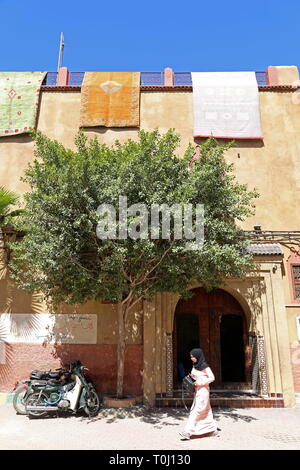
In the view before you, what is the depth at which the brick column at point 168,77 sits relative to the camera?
13.3m

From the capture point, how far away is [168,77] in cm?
1341

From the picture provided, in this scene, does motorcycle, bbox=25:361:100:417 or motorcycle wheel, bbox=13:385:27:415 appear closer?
motorcycle, bbox=25:361:100:417

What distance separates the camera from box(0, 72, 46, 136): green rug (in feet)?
41.3

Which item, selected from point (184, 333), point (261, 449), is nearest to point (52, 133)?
point (184, 333)

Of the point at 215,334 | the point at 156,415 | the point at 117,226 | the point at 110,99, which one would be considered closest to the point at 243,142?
the point at 110,99

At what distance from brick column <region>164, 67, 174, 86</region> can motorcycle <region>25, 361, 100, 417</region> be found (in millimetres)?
10362

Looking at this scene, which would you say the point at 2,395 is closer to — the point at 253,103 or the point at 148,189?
the point at 148,189

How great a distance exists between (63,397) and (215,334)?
4906 mm

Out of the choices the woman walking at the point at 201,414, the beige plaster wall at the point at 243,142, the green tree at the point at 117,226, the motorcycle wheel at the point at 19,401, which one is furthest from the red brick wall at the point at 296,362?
the motorcycle wheel at the point at 19,401

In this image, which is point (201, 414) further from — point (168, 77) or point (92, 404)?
point (168, 77)

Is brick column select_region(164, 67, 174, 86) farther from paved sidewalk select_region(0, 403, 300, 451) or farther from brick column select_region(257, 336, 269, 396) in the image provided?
paved sidewalk select_region(0, 403, 300, 451)

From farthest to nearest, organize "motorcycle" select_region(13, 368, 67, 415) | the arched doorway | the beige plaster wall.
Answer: the beige plaster wall, the arched doorway, "motorcycle" select_region(13, 368, 67, 415)

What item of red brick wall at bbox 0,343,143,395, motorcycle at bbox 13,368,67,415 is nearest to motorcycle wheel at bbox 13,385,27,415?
motorcycle at bbox 13,368,67,415

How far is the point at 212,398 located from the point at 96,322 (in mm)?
3710
